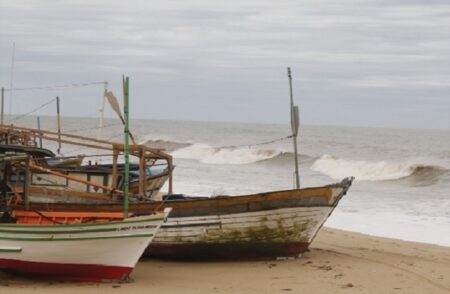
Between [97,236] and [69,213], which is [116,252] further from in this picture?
[69,213]

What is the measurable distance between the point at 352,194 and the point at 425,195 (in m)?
2.70

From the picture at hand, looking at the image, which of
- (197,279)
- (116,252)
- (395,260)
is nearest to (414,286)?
(395,260)

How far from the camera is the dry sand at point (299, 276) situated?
10.0m

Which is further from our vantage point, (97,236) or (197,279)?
(197,279)

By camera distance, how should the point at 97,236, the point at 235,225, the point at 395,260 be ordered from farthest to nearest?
the point at 395,260 → the point at 235,225 → the point at 97,236

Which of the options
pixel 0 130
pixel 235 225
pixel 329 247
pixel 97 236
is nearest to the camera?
pixel 97 236

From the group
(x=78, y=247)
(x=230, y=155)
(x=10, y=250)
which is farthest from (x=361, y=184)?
(x=10, y=250)

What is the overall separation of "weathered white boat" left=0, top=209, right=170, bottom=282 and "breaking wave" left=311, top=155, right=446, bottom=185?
23708 mm

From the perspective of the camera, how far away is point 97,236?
A: 9.89m

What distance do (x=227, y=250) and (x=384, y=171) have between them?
1022 inches

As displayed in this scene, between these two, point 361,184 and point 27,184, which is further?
point 361,184

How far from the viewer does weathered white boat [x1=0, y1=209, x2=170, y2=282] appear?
32.4 feet

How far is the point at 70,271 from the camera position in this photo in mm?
10164

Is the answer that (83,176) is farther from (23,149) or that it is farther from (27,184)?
(27,184)
